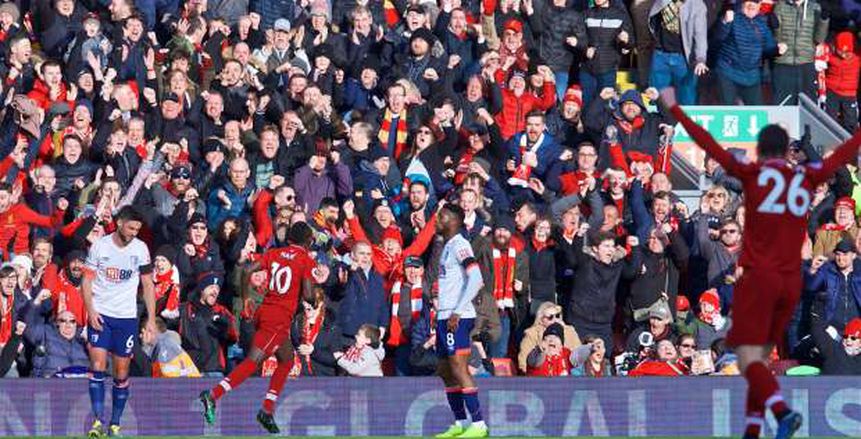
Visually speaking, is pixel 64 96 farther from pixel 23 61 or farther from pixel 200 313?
pixel 200 313

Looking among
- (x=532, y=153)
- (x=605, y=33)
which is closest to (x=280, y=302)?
(x=532, y=153)

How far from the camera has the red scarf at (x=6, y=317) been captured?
20.8m

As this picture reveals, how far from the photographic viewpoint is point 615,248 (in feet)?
73.6

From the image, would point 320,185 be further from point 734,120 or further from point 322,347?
point 734,120

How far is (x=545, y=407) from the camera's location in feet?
68.5

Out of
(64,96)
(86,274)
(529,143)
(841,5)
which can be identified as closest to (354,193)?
(529,143)

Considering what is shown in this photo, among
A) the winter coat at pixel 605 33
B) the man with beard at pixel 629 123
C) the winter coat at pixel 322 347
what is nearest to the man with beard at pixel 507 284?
the winter coat at pixel 322 347

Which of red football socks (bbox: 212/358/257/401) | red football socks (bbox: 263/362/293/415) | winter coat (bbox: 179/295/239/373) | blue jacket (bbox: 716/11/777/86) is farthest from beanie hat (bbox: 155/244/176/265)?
blue jacket (bbox: 716/11/777/86)

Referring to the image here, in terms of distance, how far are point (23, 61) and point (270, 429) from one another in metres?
8.05

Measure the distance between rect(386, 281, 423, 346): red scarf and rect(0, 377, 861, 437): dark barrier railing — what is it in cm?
92

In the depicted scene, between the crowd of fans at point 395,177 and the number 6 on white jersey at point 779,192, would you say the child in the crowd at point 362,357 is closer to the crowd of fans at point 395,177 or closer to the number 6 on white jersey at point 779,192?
the crowd of fans at point 395,177

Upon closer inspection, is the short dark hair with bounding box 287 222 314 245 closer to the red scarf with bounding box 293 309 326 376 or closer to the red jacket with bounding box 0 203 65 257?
the red scarf with bounding box 293 309 326 376

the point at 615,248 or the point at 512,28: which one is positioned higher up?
the point at 512,28

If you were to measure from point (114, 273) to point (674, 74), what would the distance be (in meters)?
10.4
